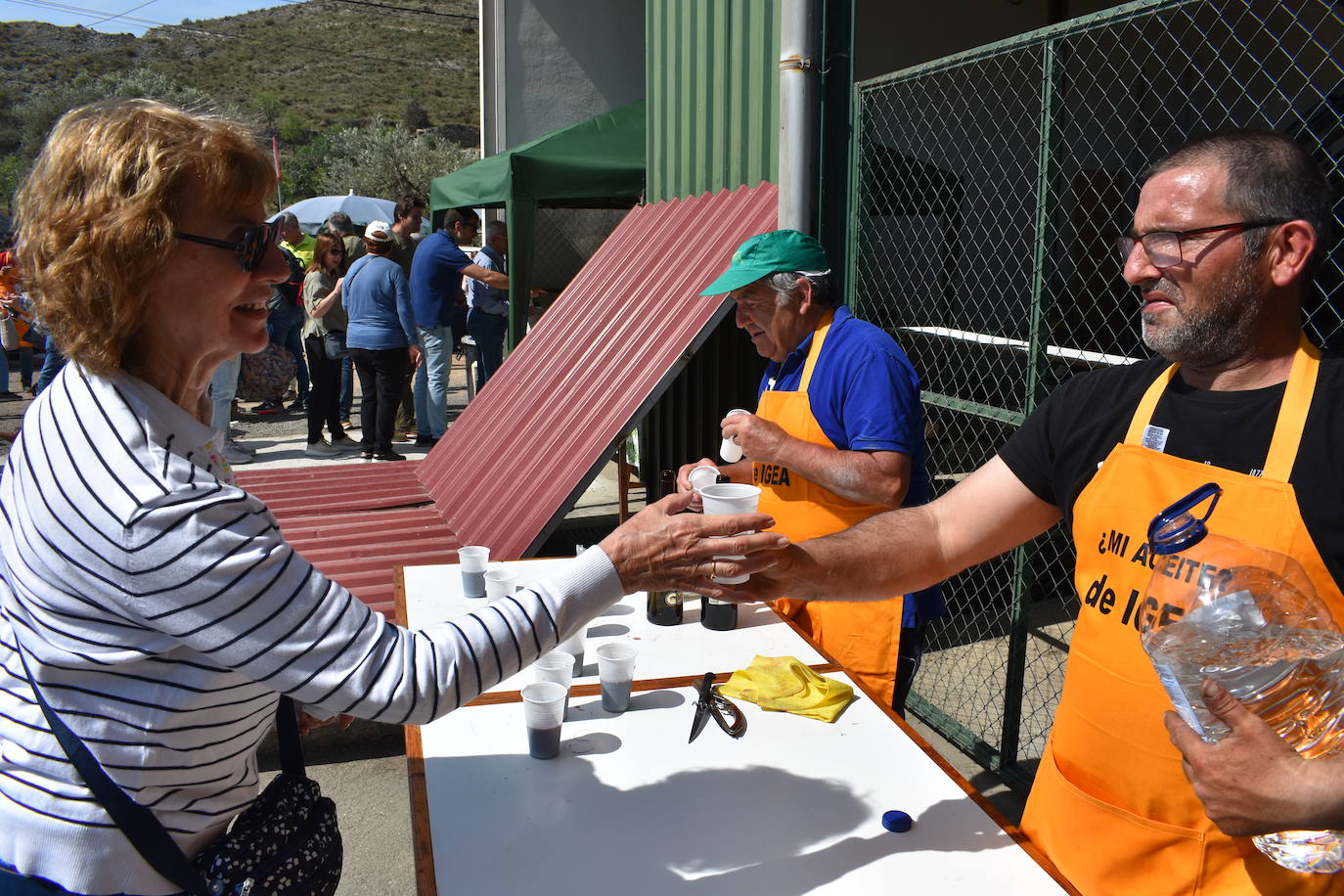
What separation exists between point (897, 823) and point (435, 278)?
7541mm

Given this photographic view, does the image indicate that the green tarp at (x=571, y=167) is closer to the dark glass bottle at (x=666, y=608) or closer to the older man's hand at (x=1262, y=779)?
the dark glass bottle at (x=666, y=608)

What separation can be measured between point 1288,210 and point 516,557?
10.3 ft

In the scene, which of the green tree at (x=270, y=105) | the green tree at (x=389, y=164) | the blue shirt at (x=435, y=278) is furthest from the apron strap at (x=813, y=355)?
the green tree at (x=270, y=105)

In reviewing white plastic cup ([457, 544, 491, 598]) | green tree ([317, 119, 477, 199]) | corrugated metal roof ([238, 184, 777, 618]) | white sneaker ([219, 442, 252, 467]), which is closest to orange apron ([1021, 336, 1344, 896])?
white plastic cup ([457, 544, 491, 598])

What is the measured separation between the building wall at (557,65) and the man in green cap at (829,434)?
10116mm

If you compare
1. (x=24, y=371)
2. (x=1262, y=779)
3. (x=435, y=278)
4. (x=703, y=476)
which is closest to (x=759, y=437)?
(x=703, y=476)

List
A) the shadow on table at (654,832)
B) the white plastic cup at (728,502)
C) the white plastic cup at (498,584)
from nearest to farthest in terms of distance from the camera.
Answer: the shadow on table at (654,832) → the white plastic cup at (728,502) → the white plastic cup at (498,584)

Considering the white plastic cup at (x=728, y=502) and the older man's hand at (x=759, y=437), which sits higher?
the older man's hand at (x=759, y=437)

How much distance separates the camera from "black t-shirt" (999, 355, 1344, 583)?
5.04ft

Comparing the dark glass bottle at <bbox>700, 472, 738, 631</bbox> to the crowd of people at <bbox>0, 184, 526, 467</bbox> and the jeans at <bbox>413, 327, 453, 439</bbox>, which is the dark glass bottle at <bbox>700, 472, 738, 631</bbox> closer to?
the crowd of people at <bbox>0, 184, 526, 467</bbox>

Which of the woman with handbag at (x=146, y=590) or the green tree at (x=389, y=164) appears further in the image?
the green tree at (x=389, y=164)

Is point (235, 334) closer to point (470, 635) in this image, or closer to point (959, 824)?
point (470, 635)

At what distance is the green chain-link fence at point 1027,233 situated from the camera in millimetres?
3529

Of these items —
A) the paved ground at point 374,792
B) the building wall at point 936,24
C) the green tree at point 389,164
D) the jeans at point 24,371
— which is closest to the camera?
the paved ground at point 374,792
